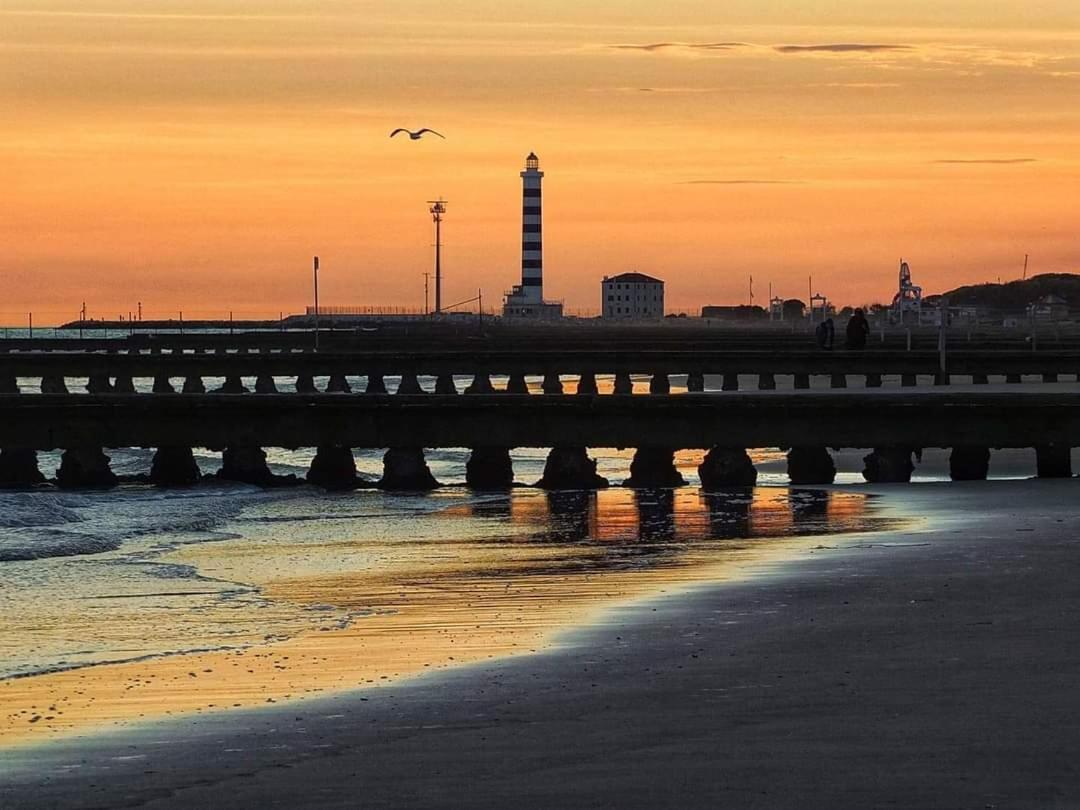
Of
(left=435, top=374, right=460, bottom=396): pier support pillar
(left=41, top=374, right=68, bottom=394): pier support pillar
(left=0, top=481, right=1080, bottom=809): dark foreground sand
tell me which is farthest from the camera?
(left=435, top=374, right=460, bottom=396): pier support pillar

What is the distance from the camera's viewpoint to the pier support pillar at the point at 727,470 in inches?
927

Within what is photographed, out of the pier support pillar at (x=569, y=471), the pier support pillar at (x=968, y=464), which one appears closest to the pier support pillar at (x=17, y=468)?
the pier support pillar at (x=569, y=471)

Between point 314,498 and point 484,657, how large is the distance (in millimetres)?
12940

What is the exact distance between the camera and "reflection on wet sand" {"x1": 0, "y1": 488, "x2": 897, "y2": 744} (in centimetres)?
918

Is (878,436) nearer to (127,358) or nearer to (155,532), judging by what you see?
(155,532)

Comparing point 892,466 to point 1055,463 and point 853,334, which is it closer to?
point 1055,463

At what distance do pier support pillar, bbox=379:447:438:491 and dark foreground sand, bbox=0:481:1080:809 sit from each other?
42.8ft

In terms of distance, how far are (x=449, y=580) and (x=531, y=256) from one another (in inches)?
6709

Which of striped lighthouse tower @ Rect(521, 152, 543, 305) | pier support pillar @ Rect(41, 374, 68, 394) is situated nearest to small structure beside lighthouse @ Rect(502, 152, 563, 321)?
striped lighthouse tower @ Rect(521, 152, 543, 305)

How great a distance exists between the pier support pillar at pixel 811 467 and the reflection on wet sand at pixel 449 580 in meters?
1.09

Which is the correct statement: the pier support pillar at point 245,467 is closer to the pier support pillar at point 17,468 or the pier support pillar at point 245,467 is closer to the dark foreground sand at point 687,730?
the pier support pillar at point 17,468

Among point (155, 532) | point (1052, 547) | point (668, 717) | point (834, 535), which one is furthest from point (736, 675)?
point (155, 532)

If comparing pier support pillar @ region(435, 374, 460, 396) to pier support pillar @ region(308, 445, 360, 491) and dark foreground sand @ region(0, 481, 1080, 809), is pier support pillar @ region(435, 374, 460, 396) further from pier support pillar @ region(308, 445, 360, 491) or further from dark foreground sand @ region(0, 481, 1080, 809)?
dark foreground sand @ region(0, 481, 1080, 809)

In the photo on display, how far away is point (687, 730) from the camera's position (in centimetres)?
788
